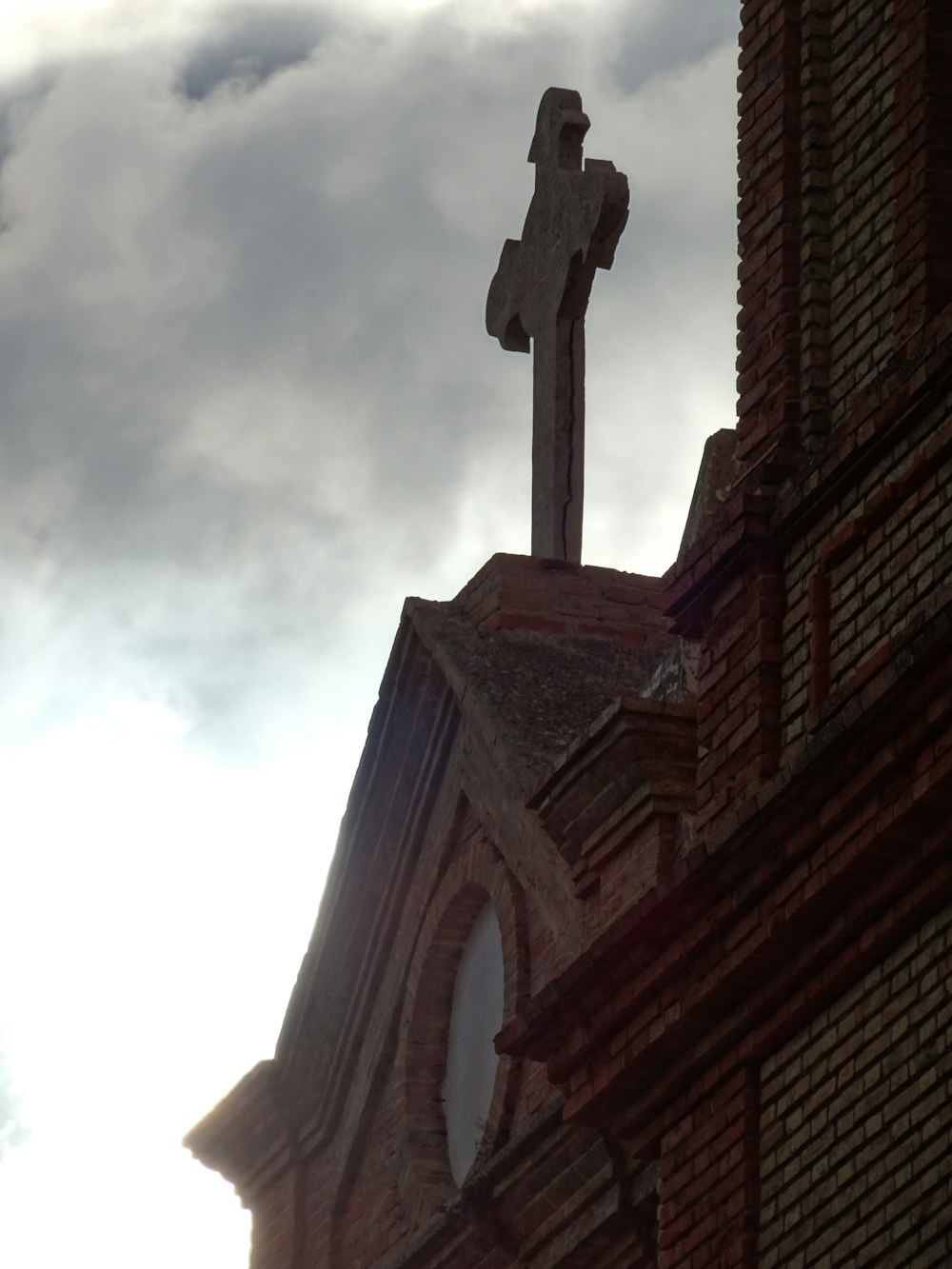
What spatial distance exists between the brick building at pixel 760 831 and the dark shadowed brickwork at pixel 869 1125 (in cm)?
1

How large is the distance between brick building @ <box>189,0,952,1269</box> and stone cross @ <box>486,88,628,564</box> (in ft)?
3.26

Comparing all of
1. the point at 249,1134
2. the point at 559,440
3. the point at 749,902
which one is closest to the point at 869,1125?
the point at 749,902

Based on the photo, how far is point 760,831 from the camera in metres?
9.03

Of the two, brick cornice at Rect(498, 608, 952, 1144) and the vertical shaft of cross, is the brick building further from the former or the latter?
the vertical shaft of cross

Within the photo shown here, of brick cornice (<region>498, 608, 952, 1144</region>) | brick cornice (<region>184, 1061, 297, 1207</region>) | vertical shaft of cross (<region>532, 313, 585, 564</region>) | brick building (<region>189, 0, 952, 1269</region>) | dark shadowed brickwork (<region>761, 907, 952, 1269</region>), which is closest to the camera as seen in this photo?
dark shadowed brickwork (<region>761, 907, 952, 1269</region>)

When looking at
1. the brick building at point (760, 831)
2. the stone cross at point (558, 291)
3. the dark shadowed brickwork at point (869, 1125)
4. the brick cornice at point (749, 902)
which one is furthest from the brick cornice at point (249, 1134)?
the dark shadowed brickwork at point (869, 1125)

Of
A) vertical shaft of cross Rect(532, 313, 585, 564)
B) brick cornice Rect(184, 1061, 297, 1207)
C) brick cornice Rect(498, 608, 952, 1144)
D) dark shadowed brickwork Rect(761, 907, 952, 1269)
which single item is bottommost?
dark shadowed brickwork Rect(761, 907, 952, 1269)

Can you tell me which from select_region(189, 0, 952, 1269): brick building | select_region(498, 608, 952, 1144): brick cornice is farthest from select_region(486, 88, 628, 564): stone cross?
select_region(498, 608, 952, 1144): brick cornice

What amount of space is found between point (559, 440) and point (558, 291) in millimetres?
847

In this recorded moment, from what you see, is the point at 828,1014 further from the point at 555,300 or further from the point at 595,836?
the point at 555,300

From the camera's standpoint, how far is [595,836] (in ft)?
36.7

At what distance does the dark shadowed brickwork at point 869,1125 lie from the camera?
27.0 feet

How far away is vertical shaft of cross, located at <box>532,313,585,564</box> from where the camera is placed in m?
14.5

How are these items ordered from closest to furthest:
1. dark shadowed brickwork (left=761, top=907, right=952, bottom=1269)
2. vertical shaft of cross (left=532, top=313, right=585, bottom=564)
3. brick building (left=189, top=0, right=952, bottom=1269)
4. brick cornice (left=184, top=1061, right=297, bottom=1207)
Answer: dark shadowed brickwork (left=761, top=907, right=952, bottom=1269) → brick building (left=189, top=0, right=952, bottom=1269) → vertical shaft of cross (left=532, top=313, right=585, bottom=564) → brick cornice (left=184, top=1061, right=297, bottom=1207)
